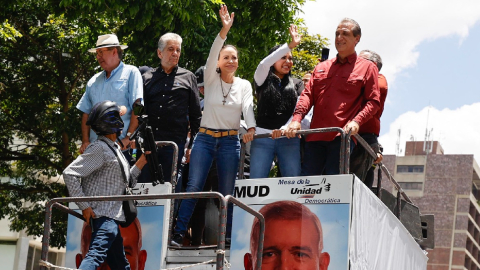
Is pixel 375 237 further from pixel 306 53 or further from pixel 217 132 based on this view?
A: pixel 306 53

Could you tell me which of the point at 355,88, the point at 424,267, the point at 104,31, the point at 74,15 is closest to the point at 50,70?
the point at 104,31

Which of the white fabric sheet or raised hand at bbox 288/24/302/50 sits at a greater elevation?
raised hand at bbox 288/24/302/50

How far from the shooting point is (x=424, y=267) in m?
10.9

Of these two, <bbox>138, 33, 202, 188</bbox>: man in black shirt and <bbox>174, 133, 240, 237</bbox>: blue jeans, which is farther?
<bbox>138, 33, 202, 188</bbox>: man in black shirt

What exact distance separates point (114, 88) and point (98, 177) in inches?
75.4

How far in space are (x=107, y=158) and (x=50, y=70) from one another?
50.3ft

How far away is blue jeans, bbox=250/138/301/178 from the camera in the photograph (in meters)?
8.02

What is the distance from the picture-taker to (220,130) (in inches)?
319

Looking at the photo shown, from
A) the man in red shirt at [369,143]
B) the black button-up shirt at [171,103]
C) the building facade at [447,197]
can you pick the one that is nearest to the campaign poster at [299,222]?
the man in red shirt at [369,143]


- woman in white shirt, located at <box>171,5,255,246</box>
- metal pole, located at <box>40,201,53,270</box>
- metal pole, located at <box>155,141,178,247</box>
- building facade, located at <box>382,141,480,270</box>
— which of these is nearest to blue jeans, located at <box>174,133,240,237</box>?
woman in white shirt, located at <box>171,5,255,246</box>

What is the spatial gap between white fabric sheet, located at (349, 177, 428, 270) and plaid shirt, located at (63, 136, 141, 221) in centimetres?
203

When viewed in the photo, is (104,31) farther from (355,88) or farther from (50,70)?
(355,88)

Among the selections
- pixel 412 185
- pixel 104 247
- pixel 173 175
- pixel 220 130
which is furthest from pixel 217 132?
pixel 412 185

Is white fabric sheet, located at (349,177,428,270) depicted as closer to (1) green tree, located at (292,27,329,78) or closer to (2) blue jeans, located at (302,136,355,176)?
(2) blue jeans, located at (302,136,355,176)
